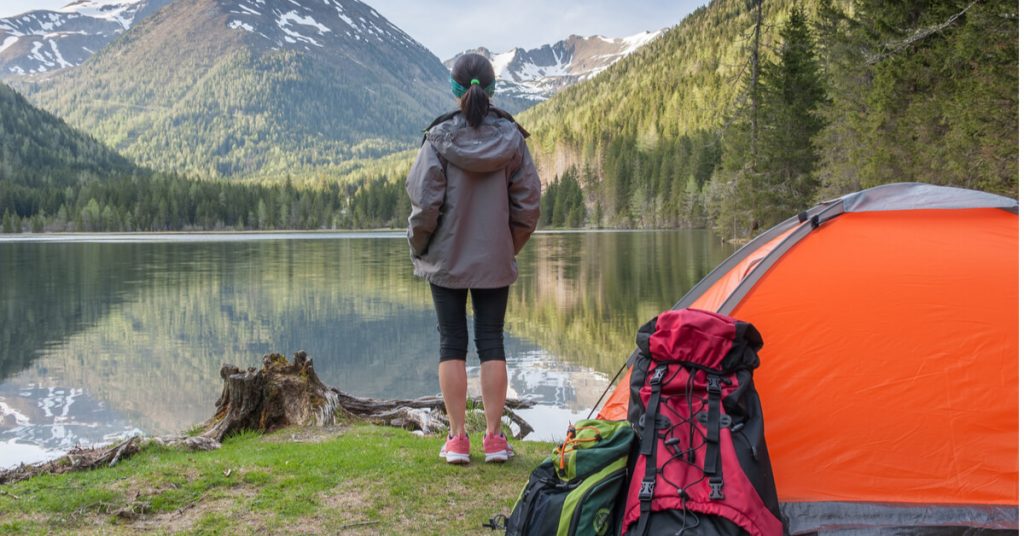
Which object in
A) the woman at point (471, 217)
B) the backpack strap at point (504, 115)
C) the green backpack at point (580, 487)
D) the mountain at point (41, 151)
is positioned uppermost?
the mountain at point (41, 151)

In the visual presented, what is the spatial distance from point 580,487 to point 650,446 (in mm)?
358

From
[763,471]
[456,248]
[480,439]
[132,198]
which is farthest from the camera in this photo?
[132,198]

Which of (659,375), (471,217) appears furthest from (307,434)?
(659,375)

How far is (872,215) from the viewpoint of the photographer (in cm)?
443

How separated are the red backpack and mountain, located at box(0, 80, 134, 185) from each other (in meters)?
135

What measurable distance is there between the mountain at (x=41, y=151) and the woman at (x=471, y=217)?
13335 centimetres

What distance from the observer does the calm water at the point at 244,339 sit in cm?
871

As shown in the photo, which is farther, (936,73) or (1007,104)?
(936,73)

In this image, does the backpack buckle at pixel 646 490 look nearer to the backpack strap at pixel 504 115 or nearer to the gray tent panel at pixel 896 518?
the gray tent panel at pixel 896 518

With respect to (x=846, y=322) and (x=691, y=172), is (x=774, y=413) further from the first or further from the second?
(x=691, y=172)

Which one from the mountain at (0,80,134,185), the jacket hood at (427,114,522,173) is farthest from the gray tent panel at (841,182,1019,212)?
the mountain at (0,80,134,185)

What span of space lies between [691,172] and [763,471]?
82034 millimetres

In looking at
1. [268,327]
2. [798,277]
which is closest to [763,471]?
[798,277]

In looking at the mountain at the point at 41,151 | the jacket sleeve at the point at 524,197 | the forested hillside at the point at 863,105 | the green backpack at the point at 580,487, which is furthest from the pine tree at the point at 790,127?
the mountain at the point at 41,151
